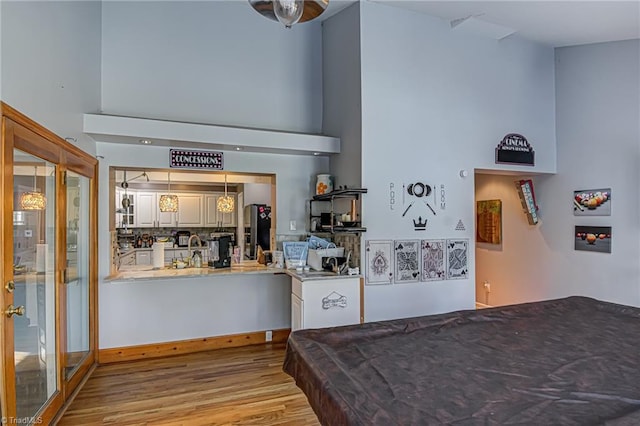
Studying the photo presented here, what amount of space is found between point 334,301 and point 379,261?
0.64 m

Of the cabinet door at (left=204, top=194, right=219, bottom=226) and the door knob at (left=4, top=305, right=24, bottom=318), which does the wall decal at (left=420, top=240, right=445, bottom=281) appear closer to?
the door knob at (left=4, top=305, right=24, bottom=318)

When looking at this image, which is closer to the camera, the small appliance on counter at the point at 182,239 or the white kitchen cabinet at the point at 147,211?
the white kitchen cabinet at the point at 147,211

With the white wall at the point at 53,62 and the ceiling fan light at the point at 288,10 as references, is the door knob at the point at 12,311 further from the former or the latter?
the ceiling fan light at the point at 288,10

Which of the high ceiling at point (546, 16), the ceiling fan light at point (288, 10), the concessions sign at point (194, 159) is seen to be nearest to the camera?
the ceiling fan light at point (288, 10)

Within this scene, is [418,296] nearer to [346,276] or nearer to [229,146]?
[346,276]

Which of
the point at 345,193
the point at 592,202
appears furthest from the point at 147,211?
the point at 592,202

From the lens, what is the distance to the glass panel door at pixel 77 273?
116 inches

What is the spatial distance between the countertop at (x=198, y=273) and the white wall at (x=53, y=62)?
128cm

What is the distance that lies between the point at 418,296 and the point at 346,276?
93cm

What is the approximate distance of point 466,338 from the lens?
1916mm

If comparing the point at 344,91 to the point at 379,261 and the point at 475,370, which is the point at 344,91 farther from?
the point at 475,370

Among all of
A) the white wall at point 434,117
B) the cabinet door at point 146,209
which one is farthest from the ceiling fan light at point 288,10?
the cabinet door at point 146,209

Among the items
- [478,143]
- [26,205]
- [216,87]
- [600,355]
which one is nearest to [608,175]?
[478,143]

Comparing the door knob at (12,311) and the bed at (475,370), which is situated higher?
the door knob at (12,311)
